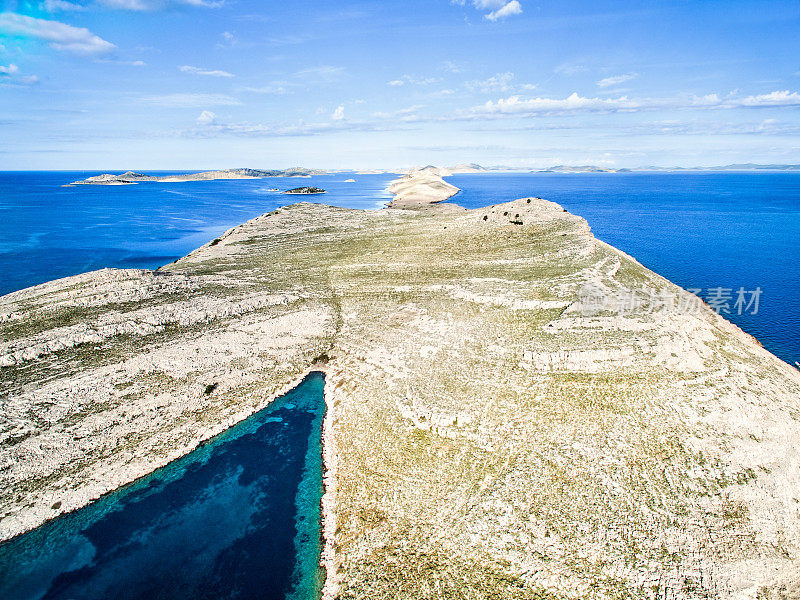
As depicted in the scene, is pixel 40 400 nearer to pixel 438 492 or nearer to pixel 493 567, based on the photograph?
pixel 438 492

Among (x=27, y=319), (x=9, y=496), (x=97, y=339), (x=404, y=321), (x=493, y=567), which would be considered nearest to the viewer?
(x=493, y=567)

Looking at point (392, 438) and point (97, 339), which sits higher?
point (97, 339)

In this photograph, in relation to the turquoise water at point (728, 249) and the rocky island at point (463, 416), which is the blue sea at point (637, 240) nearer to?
the turquoise water at point (728, 249)

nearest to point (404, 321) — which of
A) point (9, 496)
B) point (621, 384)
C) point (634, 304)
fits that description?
point (621, 384)

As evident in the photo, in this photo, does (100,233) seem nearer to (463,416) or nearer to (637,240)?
(463,416)

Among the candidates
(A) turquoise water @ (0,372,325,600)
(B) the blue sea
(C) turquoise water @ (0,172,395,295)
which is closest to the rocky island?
(A) turquoise water @ (0,372,325,600)

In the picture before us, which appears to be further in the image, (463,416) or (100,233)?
(100,233)

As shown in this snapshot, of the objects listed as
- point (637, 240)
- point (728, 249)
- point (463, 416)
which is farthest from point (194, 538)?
point (728, 249)
